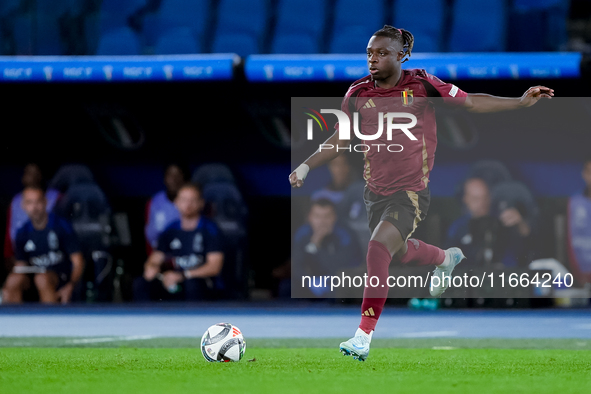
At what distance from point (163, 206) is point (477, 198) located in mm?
3315

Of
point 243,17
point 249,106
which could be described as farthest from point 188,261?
point 243,17

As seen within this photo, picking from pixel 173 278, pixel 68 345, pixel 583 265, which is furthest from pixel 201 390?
pixel 583 265

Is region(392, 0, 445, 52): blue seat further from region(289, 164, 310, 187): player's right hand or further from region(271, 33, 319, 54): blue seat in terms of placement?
region(289, 164, 310, 187): player's right hand

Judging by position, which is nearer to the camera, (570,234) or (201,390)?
(201,390)

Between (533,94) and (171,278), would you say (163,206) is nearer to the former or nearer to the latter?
(171,278)

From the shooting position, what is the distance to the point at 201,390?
3.96 meters

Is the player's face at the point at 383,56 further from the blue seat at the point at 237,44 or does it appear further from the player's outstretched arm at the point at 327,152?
the blue seat at the point at 237,44

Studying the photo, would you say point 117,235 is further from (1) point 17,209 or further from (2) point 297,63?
(2) point 297,63

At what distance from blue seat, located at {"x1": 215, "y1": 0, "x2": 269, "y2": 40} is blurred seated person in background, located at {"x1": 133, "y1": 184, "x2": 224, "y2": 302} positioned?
80.5 inches

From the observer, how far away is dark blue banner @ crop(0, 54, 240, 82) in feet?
30.3

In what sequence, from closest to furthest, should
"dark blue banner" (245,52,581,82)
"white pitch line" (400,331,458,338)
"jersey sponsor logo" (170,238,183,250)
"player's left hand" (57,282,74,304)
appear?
"white pitch line" (400,331,458,338)
"dark blue banner" (245,52,581,82)
"jersey sponsor logo" (170,238,183,250)
"player's left hand" (57,282,74,304)

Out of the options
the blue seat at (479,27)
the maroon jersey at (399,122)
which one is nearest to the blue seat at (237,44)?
the blue seat at (479,27)

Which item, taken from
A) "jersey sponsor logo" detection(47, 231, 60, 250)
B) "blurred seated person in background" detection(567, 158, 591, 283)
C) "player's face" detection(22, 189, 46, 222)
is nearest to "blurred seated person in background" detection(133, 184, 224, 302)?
"jersey sponsor logo" detection(47, 231, 60, 250)

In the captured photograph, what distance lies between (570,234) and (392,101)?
16.4 feet
